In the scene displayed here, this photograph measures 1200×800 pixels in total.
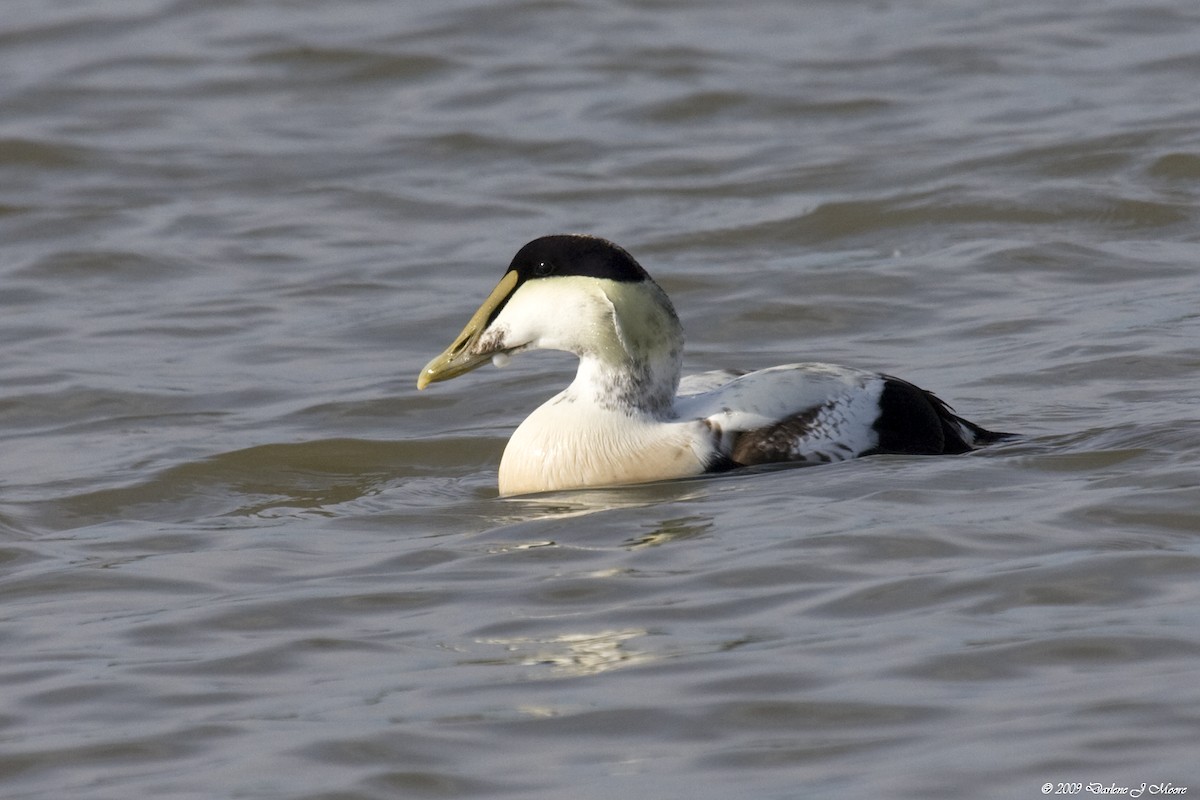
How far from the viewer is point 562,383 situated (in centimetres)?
916

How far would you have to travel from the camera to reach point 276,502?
24.6 feet

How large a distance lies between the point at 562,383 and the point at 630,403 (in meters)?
2.21

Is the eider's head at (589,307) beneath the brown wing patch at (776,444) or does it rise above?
above

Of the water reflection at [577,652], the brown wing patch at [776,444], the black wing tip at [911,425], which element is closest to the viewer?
the water reflection at [577,652]

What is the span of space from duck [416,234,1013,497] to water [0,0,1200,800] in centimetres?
12

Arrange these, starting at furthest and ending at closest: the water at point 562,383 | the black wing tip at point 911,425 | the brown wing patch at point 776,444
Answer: the black wing tip at point 911,425 < the brown wing patch at point 776,444 < the water at point 562,383

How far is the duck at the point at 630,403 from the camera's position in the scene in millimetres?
6875

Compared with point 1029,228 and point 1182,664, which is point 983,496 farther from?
point 1029,228

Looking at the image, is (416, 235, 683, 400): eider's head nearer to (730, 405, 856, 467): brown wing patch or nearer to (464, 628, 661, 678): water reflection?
(730, 405, 856, 467): brown wing patch

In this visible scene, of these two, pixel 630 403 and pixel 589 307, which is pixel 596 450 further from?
pixel 589 307

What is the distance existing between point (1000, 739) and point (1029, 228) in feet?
23.6

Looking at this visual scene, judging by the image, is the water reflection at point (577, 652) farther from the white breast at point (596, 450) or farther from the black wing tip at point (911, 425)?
the black wing tip at point (911, 425)

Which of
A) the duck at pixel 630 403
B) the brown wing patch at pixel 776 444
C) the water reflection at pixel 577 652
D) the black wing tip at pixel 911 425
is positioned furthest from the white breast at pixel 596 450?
the water reflection at pixel 577 652

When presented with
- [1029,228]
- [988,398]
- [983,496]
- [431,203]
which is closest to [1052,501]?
[983,496]
